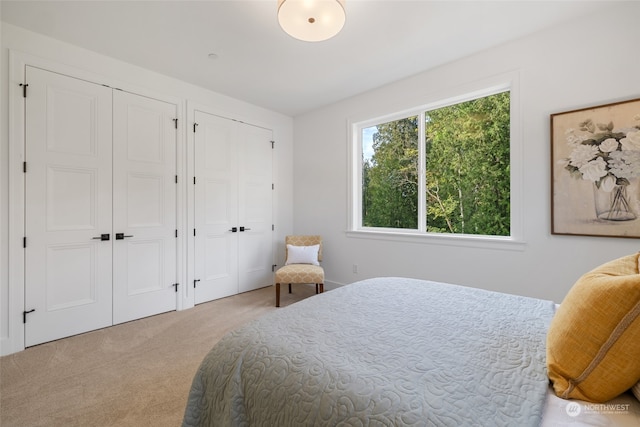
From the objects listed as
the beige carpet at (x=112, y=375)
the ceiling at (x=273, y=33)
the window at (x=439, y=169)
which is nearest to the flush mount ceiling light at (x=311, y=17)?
the ceiling at (x=273, y=33)

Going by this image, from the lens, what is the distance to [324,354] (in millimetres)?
928

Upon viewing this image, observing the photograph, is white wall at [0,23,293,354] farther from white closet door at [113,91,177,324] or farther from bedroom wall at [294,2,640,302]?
bedroom wall at [294,2,640,302]

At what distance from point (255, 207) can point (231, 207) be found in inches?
15.3

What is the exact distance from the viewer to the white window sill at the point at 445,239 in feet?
8.05

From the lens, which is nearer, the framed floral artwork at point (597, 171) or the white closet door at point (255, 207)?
the framed floral artwork at point (597, 171)

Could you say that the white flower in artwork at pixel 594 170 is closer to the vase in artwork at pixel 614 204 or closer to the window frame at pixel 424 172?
the vase in artwork at pixel 614 204

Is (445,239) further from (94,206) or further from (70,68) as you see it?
(70,68)

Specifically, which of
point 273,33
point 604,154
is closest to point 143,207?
point 273,33

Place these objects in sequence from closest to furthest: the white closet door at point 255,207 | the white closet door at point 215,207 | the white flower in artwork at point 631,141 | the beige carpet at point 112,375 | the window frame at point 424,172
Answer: the beige carpet at point 112,375 < the white flower in artwork at point 631,141 < the window frame at point 424,172 < the white closet door at point 215,207 < the white closet door at point 255,207

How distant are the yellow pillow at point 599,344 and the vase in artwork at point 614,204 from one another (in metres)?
1.72

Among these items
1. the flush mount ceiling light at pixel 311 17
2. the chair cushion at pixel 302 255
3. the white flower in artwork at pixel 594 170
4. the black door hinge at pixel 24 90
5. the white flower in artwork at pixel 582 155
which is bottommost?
the chair cushion at pixel 302 255

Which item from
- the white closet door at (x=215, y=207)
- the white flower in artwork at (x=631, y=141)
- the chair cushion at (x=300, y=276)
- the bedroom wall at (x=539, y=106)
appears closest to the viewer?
the white flower in artwork at (x=631, y=141)

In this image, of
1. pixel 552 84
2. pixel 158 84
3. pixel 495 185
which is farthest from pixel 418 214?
pixel 158 84

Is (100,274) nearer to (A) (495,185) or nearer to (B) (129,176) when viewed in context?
(B) (129,176)
